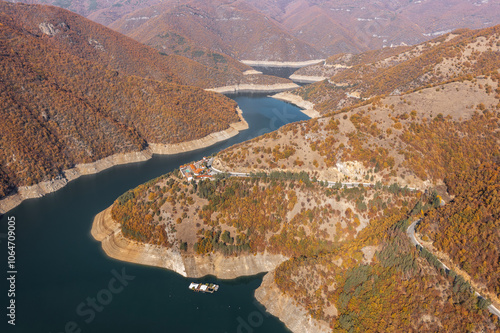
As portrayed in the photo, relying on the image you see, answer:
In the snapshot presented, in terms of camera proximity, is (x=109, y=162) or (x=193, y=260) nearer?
(x=193, y=260)

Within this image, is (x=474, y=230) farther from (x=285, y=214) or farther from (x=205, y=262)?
(x=205, y=262)

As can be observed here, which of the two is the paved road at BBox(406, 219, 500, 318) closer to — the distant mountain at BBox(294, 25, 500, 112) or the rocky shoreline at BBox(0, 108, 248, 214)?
the distant mountain at BBox(294, 25, 500, 112)

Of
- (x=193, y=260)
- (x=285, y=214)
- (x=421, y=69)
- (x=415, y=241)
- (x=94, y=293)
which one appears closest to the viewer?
(x=415, y=241)

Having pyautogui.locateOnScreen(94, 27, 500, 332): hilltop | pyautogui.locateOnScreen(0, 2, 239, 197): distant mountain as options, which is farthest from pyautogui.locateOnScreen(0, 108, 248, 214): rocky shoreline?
pyautogui.locateOnScreen(94, 27, 500, 332): hilltop

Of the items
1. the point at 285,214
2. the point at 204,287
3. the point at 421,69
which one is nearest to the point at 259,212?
the point at 285,214

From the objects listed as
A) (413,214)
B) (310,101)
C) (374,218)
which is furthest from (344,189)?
(310,101)

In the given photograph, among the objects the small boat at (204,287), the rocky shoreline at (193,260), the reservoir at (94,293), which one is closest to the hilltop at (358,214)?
the rocky shoreline at (193,260)
